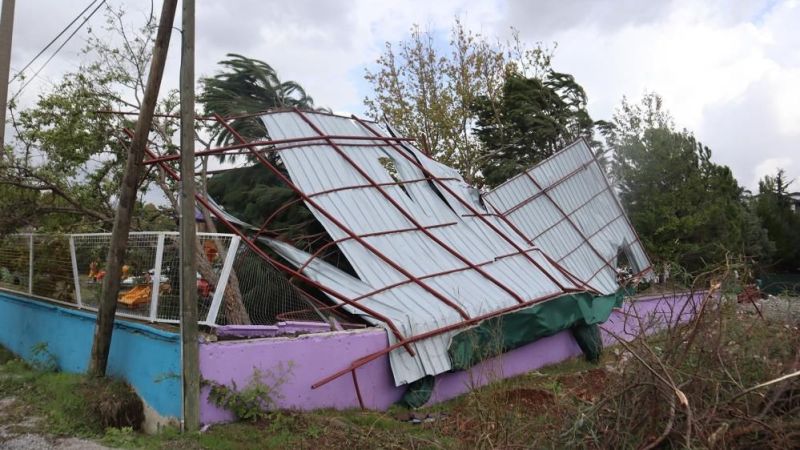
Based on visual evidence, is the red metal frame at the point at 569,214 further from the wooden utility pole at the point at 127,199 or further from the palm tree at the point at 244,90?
the wooden utility pole at the point at 127,199

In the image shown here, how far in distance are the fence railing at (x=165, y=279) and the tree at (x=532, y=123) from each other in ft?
41.2

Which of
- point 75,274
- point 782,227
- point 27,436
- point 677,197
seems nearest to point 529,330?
point 75,274

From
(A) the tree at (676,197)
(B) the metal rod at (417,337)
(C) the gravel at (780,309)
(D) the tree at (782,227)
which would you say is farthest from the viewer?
(D) the tree at (782,227)

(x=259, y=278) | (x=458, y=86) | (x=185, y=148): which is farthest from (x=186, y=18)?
(x=458, y=86)

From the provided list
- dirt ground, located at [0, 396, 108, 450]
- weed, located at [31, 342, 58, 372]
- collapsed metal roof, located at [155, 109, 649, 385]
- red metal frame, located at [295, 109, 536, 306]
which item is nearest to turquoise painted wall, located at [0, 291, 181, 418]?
weed, located at [31, 342, 58, 372]

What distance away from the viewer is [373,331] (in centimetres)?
761

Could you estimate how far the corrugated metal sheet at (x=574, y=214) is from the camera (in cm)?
1312

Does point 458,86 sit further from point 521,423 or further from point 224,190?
point 521,423

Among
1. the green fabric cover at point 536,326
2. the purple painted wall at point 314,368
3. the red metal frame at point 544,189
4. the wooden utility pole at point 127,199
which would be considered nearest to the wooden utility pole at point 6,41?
the wooden utility pole at point 127,199

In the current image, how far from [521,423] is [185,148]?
4174 mm

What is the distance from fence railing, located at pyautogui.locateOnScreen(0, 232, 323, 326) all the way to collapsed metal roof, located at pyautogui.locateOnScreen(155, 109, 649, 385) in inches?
17.6

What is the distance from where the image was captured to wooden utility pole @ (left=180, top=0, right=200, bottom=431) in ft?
19.6

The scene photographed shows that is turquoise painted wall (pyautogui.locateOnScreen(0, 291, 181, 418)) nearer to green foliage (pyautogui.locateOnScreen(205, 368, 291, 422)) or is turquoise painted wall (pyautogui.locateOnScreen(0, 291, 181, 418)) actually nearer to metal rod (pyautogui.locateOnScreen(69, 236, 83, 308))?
metal rod (pyautogui.locateOnScreen(69, 236, 83, 308))

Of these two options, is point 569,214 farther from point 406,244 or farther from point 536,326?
point 406,244
